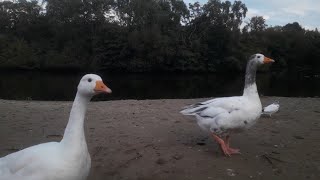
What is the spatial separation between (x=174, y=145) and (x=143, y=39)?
184 ft

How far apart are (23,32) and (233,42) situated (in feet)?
126

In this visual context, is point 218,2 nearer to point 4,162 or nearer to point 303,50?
point 303,50

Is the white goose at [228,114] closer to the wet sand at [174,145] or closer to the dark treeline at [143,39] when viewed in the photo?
the wet sand at [174,145]

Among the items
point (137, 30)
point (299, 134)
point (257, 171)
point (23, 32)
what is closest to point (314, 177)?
point (257, 171)

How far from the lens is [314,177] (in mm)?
5820

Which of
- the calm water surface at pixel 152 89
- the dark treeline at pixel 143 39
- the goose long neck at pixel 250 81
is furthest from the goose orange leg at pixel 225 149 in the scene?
the dark treeline at pixel 143 39

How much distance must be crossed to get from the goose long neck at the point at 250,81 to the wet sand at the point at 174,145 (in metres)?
1.10

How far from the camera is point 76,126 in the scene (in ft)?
13.9

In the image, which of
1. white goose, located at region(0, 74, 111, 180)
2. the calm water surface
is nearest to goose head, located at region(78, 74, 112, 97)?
white goose, located at region(0, 74, 111, 180)

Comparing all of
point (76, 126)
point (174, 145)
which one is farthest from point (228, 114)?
point (76, 126)

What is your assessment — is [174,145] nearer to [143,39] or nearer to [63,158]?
[63,158]

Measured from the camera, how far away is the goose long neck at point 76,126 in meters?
4.16

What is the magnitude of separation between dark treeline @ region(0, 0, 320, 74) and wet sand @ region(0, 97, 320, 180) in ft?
170

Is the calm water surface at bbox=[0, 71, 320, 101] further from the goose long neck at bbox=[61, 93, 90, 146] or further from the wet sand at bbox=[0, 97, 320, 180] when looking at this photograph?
the goose long neck at bbox=[61, 93, 90, 146]
